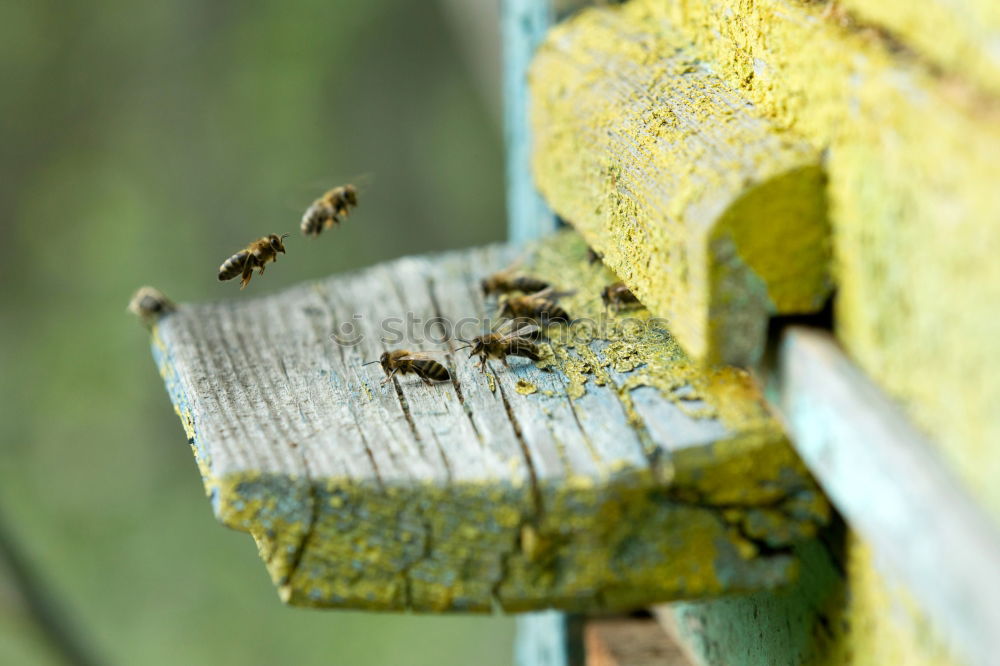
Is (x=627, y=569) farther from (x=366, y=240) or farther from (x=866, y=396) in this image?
(x=366, y=240)

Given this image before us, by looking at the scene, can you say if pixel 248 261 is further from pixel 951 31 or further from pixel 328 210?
pixel 951 31

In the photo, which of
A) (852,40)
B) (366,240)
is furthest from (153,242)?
(852,40)

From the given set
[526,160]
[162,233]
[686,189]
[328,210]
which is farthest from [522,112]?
[162,233]

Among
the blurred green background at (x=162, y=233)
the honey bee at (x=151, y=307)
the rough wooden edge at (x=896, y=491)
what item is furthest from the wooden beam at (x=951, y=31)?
the blurred green background at (x=162, y=233)

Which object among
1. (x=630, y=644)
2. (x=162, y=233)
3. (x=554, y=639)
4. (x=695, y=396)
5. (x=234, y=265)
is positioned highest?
(x=695, y=396)

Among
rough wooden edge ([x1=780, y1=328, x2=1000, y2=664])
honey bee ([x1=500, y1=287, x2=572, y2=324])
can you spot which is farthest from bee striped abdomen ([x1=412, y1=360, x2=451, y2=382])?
rough wooden edge ([x1=780, y1=328, x2=1000, y2=664])

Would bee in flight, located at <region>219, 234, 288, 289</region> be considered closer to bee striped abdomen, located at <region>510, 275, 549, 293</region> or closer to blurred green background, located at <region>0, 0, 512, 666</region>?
bee striped abdomen, located at <region>510, 275, 549, 293</region>

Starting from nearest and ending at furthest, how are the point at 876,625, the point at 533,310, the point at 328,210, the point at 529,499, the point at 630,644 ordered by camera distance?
the point at 876,625 → the point at 529,499 → the point at 533,310 → the point at 630,644 → the point at 328,210
